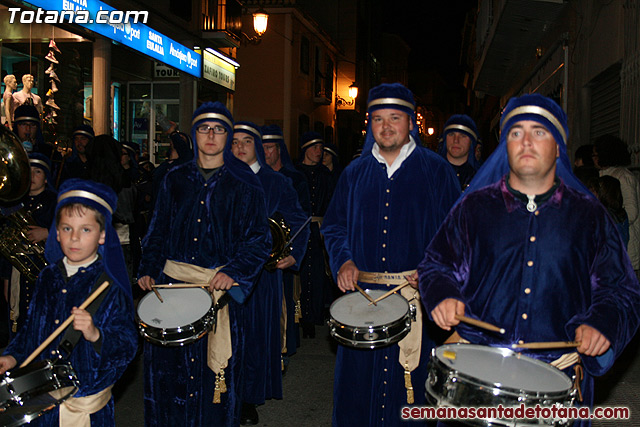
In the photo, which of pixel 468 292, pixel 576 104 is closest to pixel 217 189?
pixel 468 292

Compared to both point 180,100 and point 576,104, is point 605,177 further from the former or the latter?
point 180,100

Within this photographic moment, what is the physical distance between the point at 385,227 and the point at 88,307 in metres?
1.97

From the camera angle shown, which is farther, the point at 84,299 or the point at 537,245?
the point at 84,299

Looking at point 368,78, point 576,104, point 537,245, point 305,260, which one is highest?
point 368,78

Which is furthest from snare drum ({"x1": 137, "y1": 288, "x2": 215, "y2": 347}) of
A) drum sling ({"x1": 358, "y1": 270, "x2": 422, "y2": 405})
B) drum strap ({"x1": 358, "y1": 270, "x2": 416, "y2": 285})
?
drum sling ({"x1": 358, "y1": 270, "x2": 422, "y2": 405})

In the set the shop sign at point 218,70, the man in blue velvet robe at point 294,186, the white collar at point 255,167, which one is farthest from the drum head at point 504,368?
the shop sign at point 218,70

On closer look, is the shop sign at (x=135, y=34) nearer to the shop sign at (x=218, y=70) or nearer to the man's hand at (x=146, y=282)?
the shop sign at (x=218, y=70)

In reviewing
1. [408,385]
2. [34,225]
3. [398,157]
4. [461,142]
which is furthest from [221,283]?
[461,142]

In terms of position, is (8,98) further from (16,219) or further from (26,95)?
(16,219)

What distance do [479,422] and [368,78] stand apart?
47.7m

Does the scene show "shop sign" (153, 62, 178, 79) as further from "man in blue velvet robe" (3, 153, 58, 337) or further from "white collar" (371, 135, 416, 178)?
"white collar" (371, 135, 416, 178)

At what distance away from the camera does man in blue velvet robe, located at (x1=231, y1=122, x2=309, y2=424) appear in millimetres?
6073

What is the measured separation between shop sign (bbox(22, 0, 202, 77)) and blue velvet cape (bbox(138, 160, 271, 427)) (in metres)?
8.65

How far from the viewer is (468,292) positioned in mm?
3396
